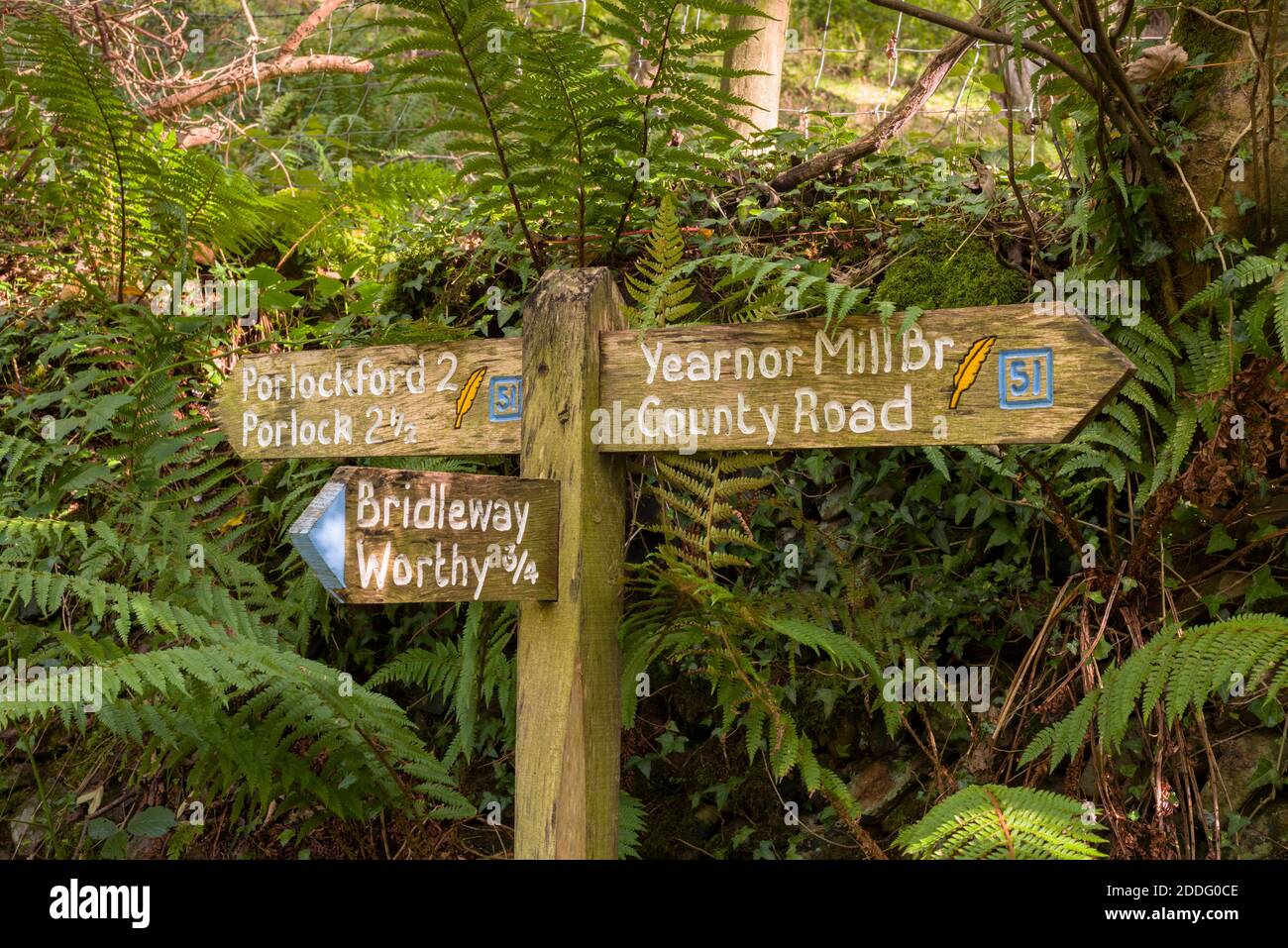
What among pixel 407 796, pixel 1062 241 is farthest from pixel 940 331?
pixel 407 796

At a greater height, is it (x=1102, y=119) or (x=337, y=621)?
(x=1102, y=119)

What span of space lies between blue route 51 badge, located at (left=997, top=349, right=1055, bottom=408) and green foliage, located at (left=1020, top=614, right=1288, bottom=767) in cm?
57

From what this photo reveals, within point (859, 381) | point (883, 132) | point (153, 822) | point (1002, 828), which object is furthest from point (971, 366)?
point (153, 822)

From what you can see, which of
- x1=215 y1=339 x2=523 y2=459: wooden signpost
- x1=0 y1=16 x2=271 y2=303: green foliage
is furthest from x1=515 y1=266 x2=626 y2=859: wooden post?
x1=0 y1=16 x2=271 y2=303: green foliage

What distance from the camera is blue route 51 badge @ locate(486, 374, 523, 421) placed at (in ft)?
6.82

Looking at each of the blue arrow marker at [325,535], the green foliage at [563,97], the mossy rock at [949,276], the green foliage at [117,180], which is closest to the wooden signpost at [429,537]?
the blue arrow marker at [325,535]

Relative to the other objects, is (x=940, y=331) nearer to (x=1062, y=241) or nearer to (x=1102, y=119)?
(x=1102, y=119)

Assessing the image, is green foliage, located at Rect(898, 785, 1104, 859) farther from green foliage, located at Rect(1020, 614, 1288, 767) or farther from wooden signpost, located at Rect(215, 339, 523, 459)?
wooden signpost, located at Rect(215, 339, 523, 459)

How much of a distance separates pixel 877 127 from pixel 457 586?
87.4 inches

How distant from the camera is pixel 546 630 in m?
1.92

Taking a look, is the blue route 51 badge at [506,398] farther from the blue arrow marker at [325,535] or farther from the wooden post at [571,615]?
the blue arrow marker at [325,535]

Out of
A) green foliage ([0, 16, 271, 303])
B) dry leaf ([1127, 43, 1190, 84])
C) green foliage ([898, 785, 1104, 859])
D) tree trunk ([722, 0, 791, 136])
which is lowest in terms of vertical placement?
green foliage ([898, 785, 1104, 859])

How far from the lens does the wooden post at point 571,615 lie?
6.16 feet

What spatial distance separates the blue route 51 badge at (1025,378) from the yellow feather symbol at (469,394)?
0.99 meters
